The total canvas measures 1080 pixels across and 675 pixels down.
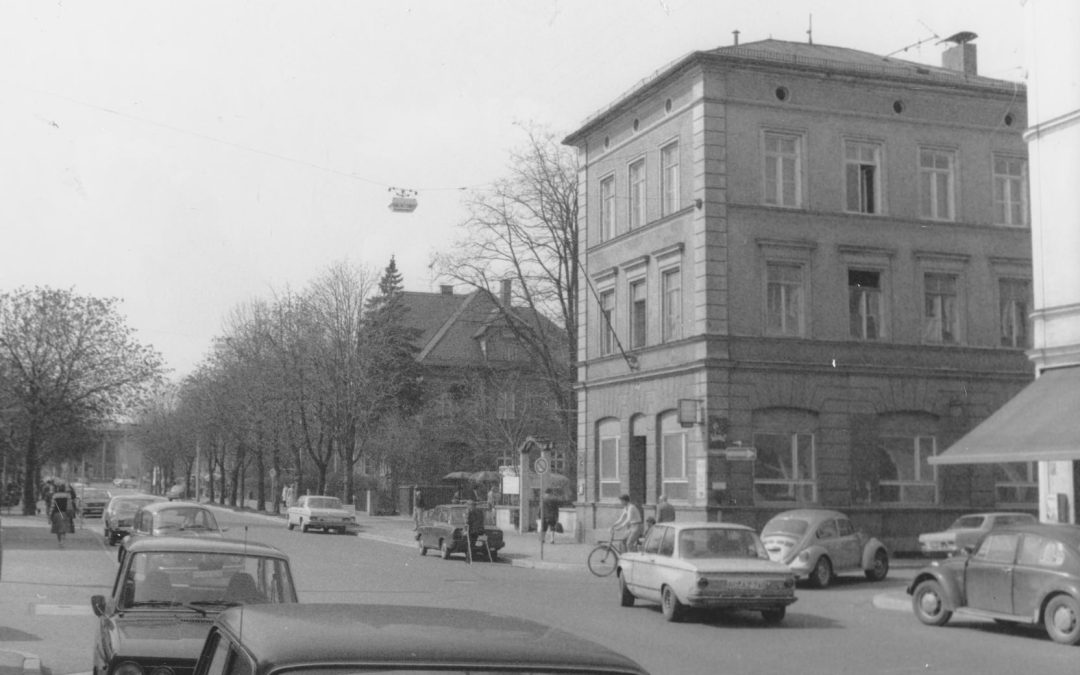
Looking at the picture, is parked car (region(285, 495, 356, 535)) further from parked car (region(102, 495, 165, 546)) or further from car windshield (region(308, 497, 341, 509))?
parked car (region(102, 495, 165, 546))

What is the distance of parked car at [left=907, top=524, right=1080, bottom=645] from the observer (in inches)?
626

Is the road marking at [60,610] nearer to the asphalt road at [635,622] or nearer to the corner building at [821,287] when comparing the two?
the asphalt road at [635,622]

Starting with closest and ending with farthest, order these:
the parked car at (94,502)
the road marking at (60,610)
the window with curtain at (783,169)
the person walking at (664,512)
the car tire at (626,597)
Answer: the road marking at (60,610) → the car tire at (626,597) → the person walking at (664,512) → the window with curtain at (783,169) → the parked car at (94,502)

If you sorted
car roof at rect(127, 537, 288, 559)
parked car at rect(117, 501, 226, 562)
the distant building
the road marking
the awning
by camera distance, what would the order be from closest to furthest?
car roof at rect(127, 537, 288, 559) → the road marking → parked car at rect(117, 501, 226, 562) → the awning → the distant building

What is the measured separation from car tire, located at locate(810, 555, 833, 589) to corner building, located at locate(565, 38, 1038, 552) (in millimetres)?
6843

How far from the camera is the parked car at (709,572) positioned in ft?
57.7

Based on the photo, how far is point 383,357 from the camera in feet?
215

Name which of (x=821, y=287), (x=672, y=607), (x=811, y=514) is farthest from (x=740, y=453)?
(x=672, y=607)

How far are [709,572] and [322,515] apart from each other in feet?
107

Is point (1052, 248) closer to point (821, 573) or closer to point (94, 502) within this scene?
point (821, 573)

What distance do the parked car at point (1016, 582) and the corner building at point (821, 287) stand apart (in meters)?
14.1

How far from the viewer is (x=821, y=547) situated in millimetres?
25297

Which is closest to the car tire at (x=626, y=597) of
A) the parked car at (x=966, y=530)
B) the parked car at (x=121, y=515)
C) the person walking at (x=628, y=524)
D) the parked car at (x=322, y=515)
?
the person walking at (x=628, y=524)

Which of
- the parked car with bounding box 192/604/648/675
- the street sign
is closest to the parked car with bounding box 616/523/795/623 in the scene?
the street sign
